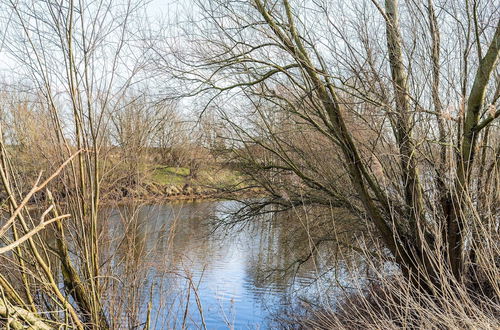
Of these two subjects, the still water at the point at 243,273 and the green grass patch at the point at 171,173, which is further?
the still water at the point at 243,273

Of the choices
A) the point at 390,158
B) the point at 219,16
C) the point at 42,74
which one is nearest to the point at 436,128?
the point at 390,158

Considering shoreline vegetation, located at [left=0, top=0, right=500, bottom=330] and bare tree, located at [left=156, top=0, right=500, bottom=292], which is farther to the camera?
bare tree, located at [left=156, top=0, right=500, bottom=292]

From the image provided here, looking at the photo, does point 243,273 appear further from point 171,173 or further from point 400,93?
point 400,93

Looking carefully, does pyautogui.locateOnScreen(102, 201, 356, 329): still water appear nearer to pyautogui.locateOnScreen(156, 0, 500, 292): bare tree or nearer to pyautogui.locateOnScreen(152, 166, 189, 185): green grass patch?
pyautogui.locateOnScreen(152, 166, 189, 185): green grass patch

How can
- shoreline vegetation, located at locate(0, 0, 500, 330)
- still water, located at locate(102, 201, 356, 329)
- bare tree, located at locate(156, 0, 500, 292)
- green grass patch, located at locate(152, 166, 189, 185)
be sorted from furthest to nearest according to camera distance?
still water, located at locate(102, 201, 356, 329) → green grass patch, located at locate(152, 166, 189, 185) → bare tree, located at locate(156, 0, 500, 292) → shoreline vegetation, located at locate(0, 0, 500, 330)

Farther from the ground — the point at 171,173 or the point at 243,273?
the point at 171,173

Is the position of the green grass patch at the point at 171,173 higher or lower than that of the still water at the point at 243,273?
higher

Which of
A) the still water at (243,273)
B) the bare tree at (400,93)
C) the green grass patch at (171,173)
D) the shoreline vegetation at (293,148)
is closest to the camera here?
the shoreline vegetation at (293,148)

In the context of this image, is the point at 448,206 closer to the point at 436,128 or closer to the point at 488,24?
the point at 436,128

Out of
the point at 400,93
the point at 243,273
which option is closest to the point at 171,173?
the point at 243,273

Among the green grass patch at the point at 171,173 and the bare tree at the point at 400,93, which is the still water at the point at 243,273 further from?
the bare tree at the point at 400,93

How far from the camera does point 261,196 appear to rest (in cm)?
1006

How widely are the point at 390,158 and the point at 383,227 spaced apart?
1.03 m

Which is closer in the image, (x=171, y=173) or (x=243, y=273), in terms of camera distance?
(x=243, y=273)
